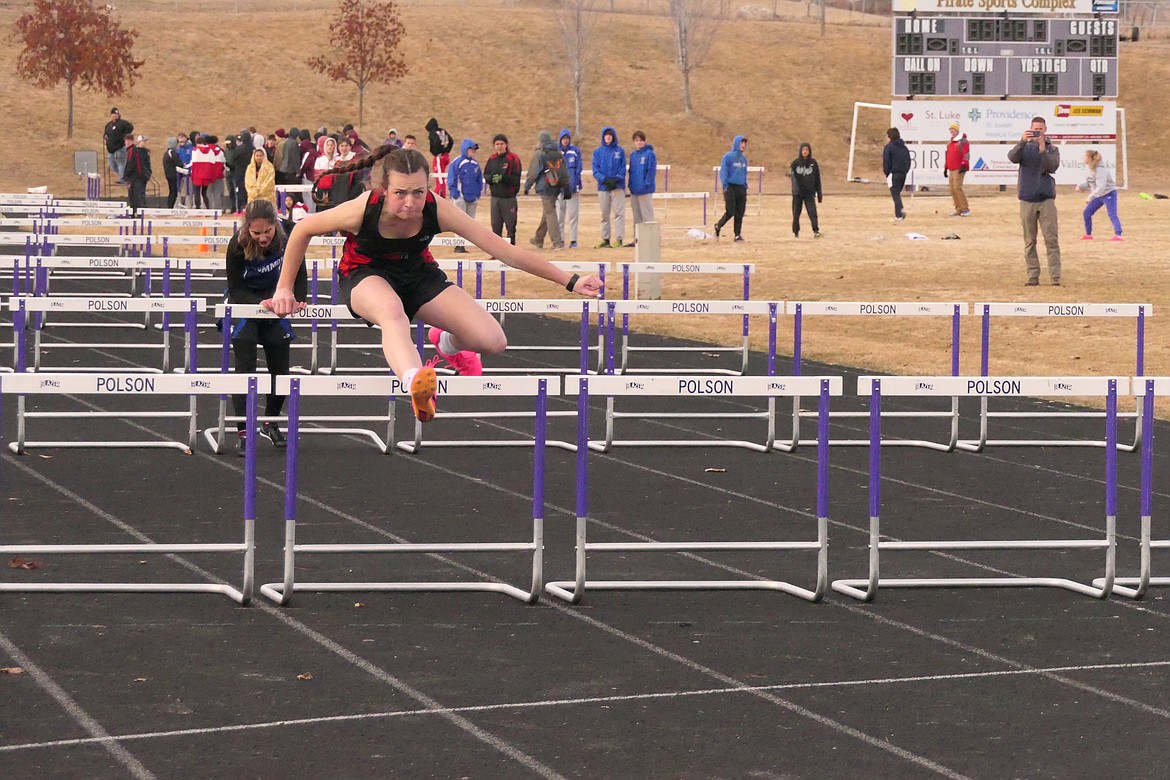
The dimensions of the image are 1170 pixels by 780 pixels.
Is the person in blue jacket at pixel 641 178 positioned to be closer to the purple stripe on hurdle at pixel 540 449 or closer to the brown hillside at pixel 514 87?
the purple stripe on hurdle at pixel 540 449

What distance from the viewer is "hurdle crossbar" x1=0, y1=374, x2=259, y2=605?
7398 millimetres

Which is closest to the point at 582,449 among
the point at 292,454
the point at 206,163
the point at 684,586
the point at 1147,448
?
the point at 684,586

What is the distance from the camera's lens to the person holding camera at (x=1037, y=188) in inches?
880

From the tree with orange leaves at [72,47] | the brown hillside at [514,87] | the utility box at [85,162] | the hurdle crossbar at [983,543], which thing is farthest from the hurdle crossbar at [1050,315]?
the brown hillside at [514,87]

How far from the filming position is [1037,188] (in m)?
22.8

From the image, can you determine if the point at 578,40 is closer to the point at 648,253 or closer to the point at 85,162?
the point at 85,162

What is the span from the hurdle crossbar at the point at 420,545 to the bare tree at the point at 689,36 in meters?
61.0

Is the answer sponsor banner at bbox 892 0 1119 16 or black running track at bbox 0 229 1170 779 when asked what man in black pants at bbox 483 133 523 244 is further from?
black running track at bbox 0 229 1170 779

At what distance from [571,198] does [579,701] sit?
A: 23.8m

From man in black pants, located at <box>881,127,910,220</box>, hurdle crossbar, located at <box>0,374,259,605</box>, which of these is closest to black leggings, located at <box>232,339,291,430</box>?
hurdle crossbar, located at <box>0,374,259,605</box>

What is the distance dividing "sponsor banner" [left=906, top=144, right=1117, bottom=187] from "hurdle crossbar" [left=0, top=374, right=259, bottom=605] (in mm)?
36102

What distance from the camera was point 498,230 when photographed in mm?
28656

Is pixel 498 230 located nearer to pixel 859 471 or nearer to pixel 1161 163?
pixel 859 471

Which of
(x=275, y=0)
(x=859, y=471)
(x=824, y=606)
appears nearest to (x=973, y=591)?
(x=824, y=606)
